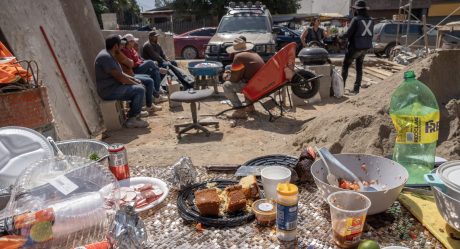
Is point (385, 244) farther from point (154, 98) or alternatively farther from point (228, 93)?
point (154, 98)

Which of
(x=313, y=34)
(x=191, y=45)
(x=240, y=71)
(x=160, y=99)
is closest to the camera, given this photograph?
(x=240, y=71)

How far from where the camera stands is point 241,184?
214cm

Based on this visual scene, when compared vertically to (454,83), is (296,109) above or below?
below

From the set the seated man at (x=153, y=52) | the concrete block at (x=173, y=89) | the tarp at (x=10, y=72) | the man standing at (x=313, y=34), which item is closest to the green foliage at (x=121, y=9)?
the seated man at (x=153, y=52)

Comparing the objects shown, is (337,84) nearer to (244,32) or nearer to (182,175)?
(244,32)

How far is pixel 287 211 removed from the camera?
1.62m

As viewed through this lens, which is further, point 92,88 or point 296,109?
point 296,109

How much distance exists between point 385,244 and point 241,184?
2.85 feet

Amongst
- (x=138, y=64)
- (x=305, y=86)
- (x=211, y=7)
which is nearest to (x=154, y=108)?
(x=138, y=64)

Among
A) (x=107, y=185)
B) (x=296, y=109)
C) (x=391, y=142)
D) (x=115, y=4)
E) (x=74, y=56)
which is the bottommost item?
(x=296, y=109)

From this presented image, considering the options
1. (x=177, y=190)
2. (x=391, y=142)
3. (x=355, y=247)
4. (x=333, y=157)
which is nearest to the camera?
(x=355, y=247)

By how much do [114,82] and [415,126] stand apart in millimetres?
4596

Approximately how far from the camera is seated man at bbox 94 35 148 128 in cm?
528

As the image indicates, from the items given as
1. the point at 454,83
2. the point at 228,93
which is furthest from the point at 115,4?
the point at 454,83
